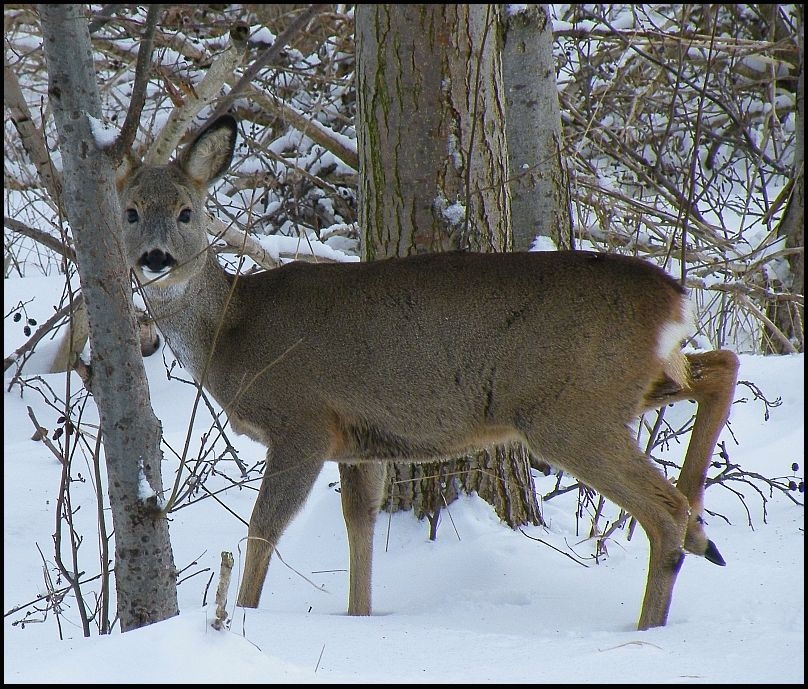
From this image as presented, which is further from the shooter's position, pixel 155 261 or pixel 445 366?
pixel 155 261

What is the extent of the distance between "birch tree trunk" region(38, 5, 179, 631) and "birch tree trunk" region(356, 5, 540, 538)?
189cm

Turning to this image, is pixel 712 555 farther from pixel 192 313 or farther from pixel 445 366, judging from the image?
pixel 192 313

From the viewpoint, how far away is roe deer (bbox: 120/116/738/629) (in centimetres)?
408

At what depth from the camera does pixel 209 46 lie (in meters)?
9.33

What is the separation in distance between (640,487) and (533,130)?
3096 millimetres

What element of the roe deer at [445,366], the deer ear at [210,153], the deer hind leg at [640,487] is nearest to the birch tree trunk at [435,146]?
the roe deer at [445,366]

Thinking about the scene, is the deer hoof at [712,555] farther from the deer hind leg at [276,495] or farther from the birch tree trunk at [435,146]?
the deer hind leg at [276,495]

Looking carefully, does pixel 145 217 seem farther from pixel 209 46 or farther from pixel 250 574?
pixel 209 46

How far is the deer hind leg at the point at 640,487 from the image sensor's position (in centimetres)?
405

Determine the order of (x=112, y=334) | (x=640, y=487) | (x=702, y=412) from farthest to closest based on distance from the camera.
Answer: (x=702, y=412) < (x=640, y=487) < (x=112, y=334)

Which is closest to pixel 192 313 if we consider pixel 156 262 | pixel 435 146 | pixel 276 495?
pixel 156 262

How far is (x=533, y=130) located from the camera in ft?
21.0

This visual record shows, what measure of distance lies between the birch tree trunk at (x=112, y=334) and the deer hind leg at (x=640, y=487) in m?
1.68

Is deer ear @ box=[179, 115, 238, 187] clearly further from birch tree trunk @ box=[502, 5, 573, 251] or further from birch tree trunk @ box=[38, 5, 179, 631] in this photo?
birch tree trunk @ box=[502, 5, 573, 251]
